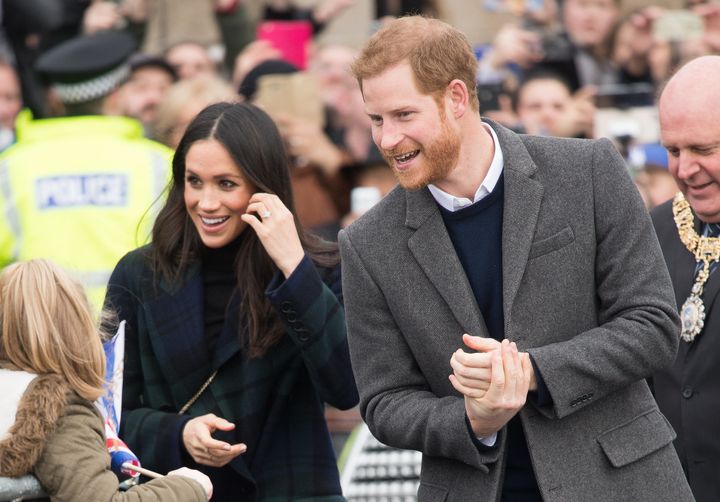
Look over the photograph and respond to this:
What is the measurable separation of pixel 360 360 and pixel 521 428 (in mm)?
498

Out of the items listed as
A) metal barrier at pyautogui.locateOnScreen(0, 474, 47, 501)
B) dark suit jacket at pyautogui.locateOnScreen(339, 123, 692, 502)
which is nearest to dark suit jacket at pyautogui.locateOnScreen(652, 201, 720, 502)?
dark suit jacket at pyautogui.locateOnScreen(339, 123, 692, 502)

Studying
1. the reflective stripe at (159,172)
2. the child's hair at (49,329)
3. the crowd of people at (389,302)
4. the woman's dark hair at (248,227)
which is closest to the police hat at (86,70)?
the crowd of people at (389,302)

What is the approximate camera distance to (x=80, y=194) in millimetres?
5855

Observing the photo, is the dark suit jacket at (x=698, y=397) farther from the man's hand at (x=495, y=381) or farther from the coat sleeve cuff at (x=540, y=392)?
the man's hand at (x=495, y=381)

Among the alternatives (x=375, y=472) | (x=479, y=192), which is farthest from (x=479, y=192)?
(x=375, y=472)

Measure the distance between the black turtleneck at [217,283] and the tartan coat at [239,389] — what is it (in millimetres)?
46

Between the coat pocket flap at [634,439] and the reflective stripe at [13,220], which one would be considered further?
the reflective stripe at [13,220]

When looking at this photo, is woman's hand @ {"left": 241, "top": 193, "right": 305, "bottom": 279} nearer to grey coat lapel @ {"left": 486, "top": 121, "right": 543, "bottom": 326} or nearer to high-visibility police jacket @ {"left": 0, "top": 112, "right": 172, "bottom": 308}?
grey coat lapel @ {"left": 486, "top": 121, "right": 543, "bottom": 326}

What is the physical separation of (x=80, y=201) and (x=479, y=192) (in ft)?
7.88

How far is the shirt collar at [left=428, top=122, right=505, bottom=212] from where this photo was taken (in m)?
3.95

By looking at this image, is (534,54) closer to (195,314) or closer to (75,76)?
(75,76)

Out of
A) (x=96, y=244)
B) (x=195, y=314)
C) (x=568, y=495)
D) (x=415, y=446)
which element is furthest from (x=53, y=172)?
(x=568, y=495)

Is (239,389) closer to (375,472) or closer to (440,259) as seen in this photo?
(440,259)

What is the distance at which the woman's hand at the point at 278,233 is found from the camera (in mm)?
4406
